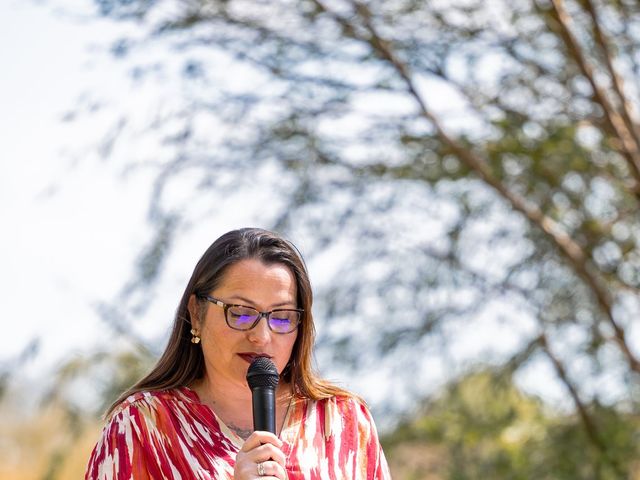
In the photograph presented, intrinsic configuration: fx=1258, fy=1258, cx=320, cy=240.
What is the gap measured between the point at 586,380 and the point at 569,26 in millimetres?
2788

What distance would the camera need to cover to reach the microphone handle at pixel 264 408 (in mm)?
2711

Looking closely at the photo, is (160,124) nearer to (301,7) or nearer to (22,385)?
(301,7)

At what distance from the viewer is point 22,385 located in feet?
25.9

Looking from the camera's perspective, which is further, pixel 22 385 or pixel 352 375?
pixel 352 375

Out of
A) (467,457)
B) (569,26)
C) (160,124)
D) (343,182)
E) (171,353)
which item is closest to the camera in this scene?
(171,353)

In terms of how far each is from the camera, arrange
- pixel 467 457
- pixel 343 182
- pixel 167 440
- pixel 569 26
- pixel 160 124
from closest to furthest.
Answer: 1. pixel 167 440
2. pixel 569 26
3. pixel 160 124
4. pixel 343 182
5. pixel 467 457

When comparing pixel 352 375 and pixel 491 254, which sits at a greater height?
pixel 491 254

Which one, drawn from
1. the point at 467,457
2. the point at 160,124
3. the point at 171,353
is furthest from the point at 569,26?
the point at 171,353

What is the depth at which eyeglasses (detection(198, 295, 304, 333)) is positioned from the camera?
2.89m

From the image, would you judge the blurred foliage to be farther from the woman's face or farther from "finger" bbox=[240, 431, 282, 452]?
"finger" bbox=[240, 431, 282, 452]

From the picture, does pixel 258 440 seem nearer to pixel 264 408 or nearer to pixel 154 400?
pixel 264 408

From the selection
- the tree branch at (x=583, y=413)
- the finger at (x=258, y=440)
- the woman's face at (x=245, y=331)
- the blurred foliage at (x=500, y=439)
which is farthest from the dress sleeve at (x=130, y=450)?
the blurred foliage at (x=500, y=439)

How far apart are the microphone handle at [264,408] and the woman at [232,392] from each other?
11 centimetres

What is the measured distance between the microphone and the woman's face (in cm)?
11
